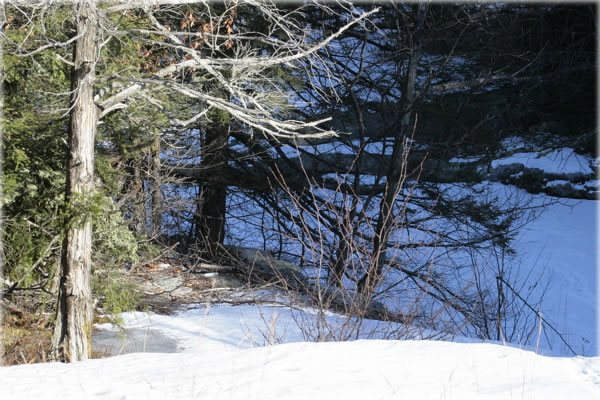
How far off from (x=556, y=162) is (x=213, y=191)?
10.9 m

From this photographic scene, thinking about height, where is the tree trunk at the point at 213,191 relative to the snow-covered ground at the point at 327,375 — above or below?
above

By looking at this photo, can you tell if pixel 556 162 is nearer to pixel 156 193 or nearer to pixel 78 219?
pixel 156 193

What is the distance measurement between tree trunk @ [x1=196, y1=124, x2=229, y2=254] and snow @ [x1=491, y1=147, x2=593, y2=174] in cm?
898

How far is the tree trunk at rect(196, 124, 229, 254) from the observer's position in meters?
11.1

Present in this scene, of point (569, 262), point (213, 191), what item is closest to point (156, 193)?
point (213, 191)

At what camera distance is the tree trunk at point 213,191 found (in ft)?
36.5

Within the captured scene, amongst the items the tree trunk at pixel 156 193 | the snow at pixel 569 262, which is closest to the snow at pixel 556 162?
the snow at pixel 569 262

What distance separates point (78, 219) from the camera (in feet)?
18.7

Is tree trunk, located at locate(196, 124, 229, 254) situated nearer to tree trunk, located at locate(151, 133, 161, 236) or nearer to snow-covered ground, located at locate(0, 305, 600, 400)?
tree trunk, located at locate(151, 133, 161, 236)

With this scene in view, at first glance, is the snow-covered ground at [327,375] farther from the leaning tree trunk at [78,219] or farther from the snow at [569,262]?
the snow at [569,262]

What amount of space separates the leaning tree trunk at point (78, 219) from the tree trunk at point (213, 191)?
4.74m

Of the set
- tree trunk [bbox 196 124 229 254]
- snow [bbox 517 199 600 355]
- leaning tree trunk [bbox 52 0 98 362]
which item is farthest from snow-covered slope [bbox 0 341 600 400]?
snow [bbox 517 199 600 355]

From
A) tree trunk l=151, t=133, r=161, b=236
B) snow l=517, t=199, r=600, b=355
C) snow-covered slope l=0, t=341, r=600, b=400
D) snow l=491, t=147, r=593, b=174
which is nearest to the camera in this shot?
snow-covered slope l=0, t=341, r=600, b=400

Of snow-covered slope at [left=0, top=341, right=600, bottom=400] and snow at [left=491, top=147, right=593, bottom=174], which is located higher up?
snow at [left=491, top=147, right=593, bottom=174]
